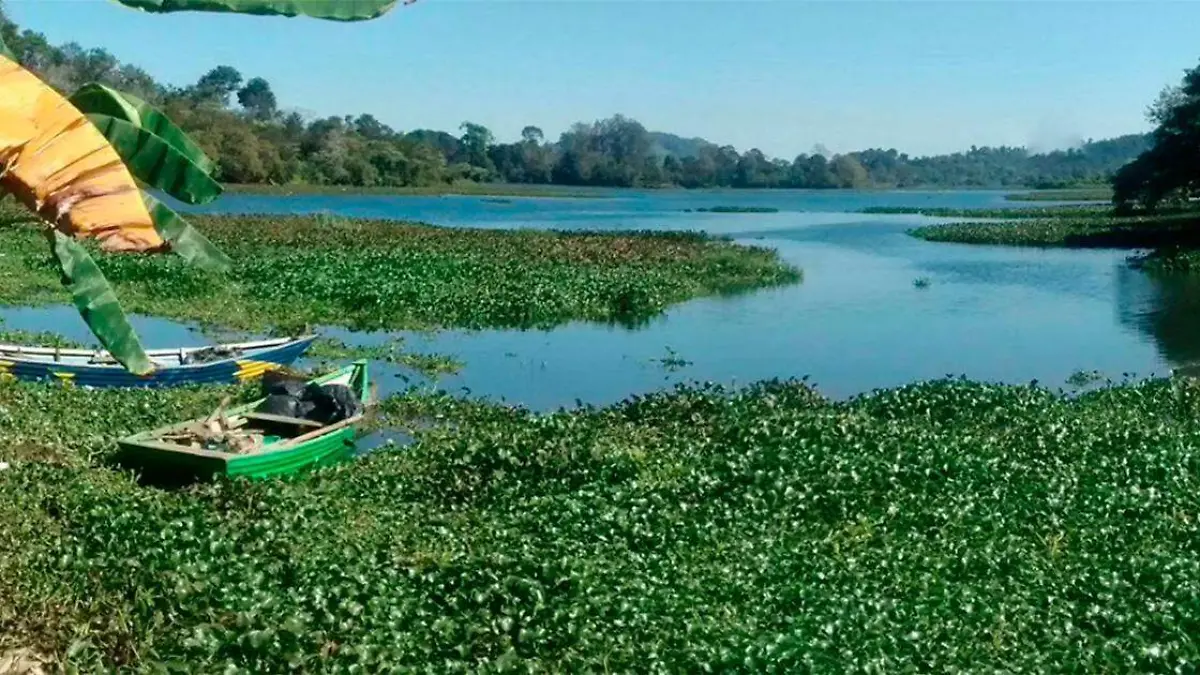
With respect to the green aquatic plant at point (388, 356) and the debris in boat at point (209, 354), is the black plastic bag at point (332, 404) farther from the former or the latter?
the green aquatic plant at point (388, 356)

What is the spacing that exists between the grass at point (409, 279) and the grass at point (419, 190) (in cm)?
3495

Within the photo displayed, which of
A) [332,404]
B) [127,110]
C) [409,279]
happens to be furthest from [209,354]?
[127,110]

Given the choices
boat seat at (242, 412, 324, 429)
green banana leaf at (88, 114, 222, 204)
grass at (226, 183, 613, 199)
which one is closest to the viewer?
green banana leaf at (88, 114, 222, 204)

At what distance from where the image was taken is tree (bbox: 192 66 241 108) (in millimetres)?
109312

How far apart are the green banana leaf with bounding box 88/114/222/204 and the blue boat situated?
1081 cm

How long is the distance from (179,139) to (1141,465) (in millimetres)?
9862

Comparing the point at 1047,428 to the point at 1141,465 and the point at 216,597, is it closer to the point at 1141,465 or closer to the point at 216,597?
the point at 1141,465

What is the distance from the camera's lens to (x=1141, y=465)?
11.8 m

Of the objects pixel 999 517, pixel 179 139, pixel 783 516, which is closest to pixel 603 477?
pixel 783 516

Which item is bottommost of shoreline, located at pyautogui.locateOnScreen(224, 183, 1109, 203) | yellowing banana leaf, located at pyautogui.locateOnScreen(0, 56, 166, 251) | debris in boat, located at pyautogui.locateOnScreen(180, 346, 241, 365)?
debris in boat, located at pyautogui.locateOnScreen(180, 346, 241, 365)

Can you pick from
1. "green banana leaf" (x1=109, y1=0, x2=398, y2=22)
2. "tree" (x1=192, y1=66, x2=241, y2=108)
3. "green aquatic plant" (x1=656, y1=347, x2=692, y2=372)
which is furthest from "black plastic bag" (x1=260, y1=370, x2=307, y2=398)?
"tree" (x1=192, y1=66, x2=241, y2=108)

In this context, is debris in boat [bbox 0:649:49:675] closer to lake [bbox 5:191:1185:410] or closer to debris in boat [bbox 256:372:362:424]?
debris in boat [bbox 256:372:362:424]

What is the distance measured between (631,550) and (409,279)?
19958 mm

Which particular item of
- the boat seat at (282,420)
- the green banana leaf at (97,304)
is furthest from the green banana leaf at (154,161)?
the boat seat at (282,420)
